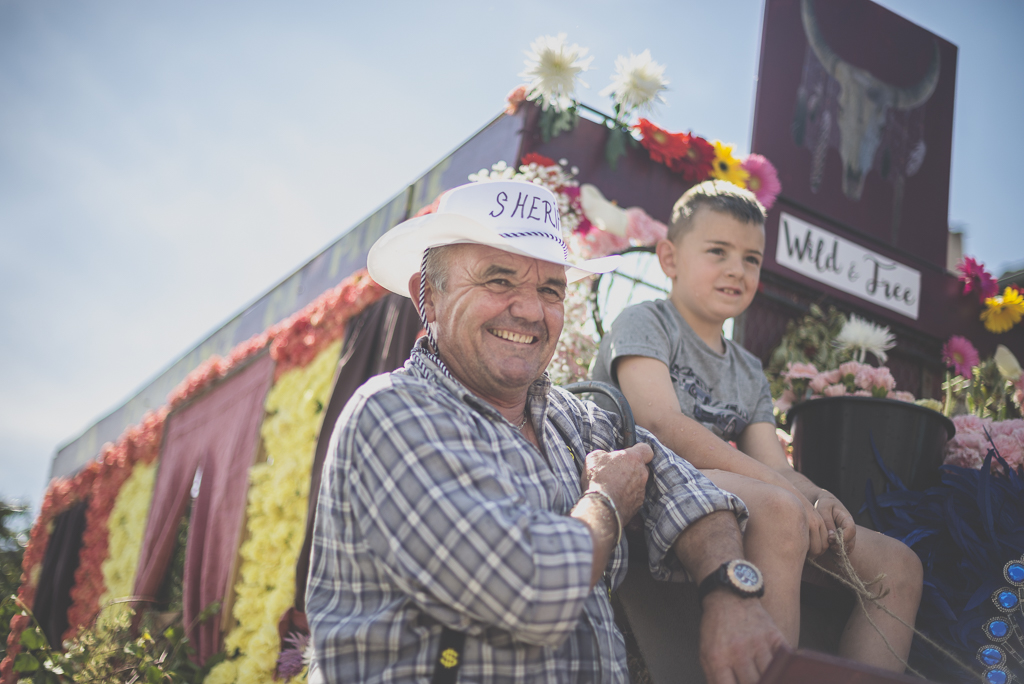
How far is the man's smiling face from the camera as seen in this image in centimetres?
202

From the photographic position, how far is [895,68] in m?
6.02

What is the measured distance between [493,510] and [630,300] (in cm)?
272

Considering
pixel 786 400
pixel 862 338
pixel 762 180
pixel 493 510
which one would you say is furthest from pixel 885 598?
pixel 762 180

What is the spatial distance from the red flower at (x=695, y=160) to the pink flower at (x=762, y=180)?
0.80ft

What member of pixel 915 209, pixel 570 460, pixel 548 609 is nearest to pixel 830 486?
pixel 570 460

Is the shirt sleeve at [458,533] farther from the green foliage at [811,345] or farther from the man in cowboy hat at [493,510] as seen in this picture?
the green foliage at [811,345]

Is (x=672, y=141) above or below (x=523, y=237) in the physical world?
above

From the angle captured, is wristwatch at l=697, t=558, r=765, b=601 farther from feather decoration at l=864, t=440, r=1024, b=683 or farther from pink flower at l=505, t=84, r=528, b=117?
pink flower at l=505, t=84, r=528, b=117

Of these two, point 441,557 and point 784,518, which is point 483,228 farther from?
point 784,518

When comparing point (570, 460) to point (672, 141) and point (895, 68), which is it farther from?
point (895, 68)

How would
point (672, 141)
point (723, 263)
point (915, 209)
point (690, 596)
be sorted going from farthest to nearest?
1. point (915, 209)
2. point (672, 141)
3. point (723, 263)
4. point (690, 596)

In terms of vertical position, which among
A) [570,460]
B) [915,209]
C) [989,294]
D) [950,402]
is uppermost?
[915,209]

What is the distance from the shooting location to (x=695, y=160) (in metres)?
5.00

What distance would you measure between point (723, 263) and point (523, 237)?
3.99 feet
